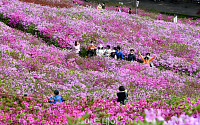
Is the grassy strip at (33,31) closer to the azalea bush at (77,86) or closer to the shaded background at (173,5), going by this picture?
the azalea bush at (77,86)

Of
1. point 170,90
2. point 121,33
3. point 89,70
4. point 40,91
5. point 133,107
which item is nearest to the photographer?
point 133,107

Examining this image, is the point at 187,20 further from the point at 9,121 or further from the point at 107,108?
the point at 9,121

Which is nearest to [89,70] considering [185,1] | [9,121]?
[9,121]

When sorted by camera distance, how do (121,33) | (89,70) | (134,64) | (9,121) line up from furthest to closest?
1. (121,33)
2. (134,64)
3. (89,70)
4. (9,121)

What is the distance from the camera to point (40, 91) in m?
12.8

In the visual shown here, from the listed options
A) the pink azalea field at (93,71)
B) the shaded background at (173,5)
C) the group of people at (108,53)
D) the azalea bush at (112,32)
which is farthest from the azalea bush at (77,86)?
the shaded background at (173,5)

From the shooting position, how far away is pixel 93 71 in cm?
1697

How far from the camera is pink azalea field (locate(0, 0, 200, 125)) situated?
8.56 meters

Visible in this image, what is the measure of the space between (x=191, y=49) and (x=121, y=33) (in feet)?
23.3

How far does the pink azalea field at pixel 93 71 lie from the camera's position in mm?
8562

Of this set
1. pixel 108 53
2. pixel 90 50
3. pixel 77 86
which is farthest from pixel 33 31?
pixel 77 86

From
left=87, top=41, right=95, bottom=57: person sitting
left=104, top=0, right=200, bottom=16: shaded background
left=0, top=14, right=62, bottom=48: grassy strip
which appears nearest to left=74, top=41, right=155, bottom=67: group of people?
left=87, top=41, right=95, bottom=57: person sitting

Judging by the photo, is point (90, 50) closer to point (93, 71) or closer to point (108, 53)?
point (108, 53)

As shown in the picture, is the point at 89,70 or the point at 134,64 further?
the point at 134,64
